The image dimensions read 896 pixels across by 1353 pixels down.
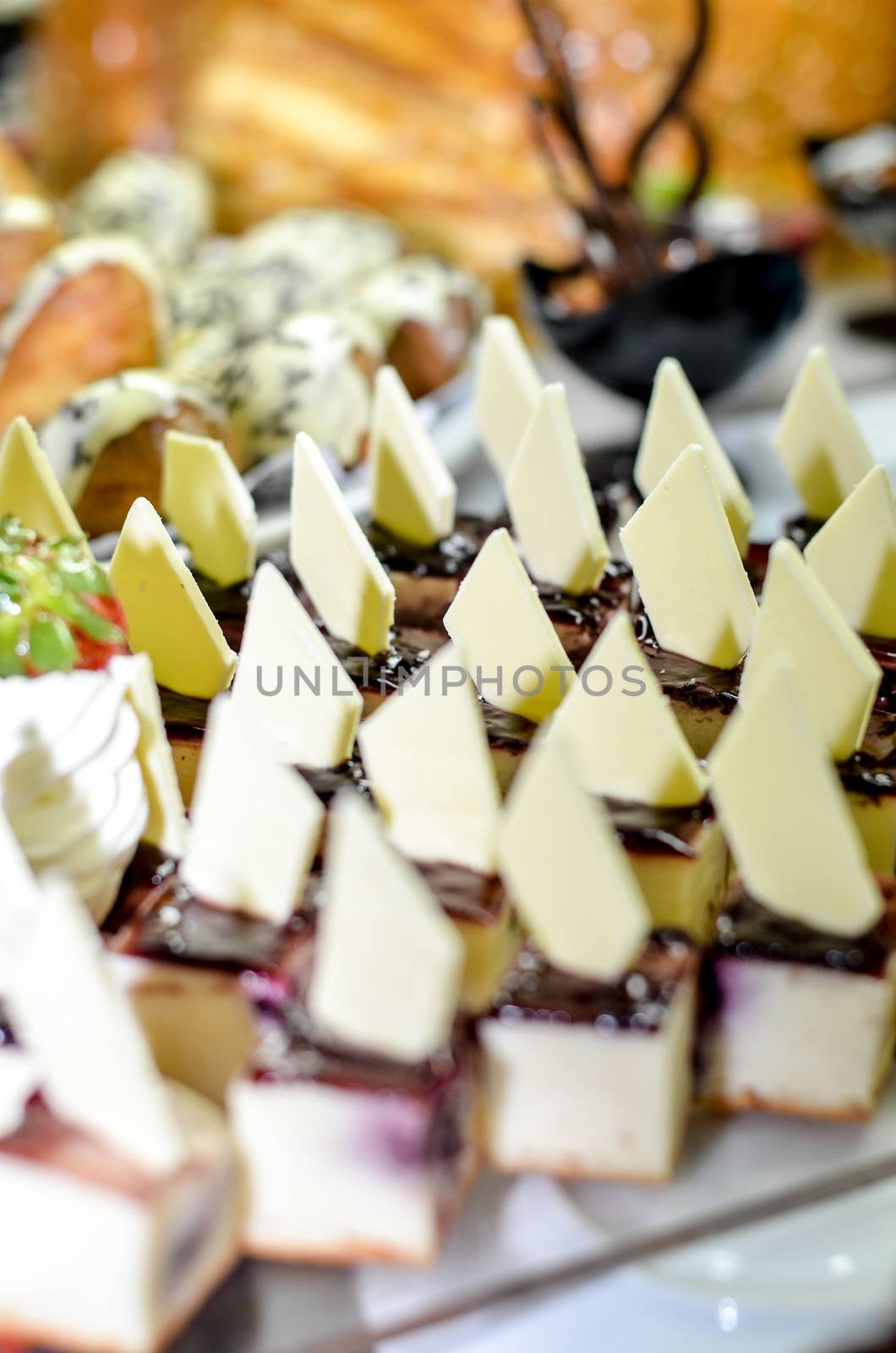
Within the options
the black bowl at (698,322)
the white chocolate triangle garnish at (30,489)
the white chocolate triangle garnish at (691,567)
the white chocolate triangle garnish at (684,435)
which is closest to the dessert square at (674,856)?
the white chocolate triangle garnish at (691,567)

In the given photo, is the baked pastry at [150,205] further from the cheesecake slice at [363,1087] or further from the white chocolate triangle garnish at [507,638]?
the cheesecake slice at [363,1087]

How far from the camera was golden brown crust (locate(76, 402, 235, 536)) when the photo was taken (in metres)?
1.65

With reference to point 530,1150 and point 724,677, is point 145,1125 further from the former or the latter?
point 724,677

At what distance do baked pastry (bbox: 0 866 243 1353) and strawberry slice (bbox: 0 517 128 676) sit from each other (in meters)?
0.22

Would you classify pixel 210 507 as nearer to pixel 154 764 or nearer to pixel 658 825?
pixel 154 764

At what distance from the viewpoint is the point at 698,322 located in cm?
189

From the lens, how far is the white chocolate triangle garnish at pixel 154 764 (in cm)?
109

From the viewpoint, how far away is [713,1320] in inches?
34.3

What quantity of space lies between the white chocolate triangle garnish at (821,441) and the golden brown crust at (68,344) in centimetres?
86

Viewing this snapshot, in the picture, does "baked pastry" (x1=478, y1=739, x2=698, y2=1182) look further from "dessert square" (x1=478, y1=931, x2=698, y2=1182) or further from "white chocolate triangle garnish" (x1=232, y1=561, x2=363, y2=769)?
"white chocolate triangle garnish" (x1=232, y1=561, x2=363, y2=769)

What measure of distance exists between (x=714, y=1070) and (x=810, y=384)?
2.54 ft

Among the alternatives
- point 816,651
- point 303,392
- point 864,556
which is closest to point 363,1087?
point 816,651

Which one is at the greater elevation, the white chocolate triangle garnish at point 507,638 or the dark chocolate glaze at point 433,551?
the white chocolate triangle garnish at point 507,638

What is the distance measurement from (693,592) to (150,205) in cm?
173
